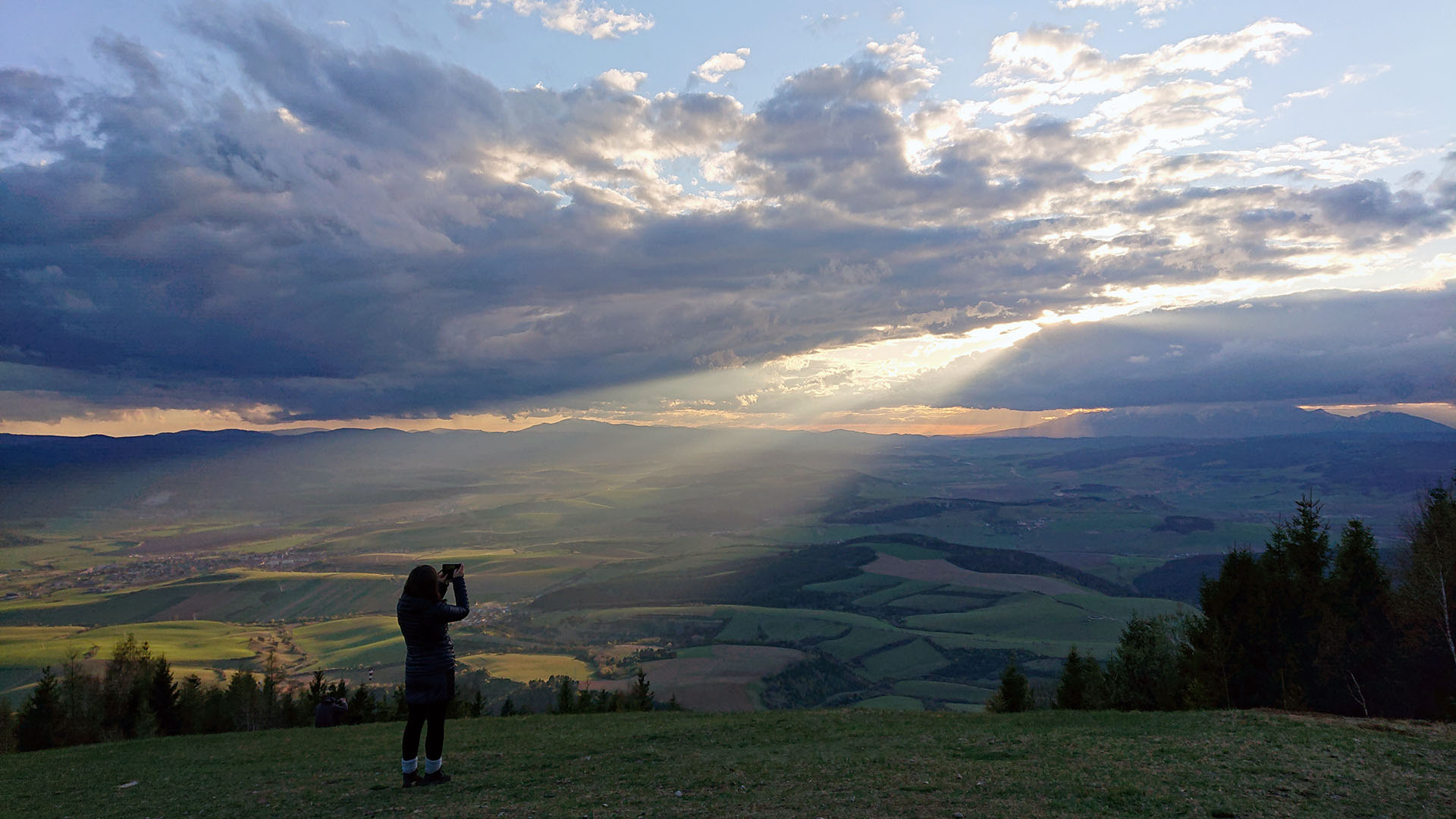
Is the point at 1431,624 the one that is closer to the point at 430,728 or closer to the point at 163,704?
the point at 430,728

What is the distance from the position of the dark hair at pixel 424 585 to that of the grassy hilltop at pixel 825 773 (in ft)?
9.42

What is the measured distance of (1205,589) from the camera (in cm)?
3142

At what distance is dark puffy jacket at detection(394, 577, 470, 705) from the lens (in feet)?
33.1

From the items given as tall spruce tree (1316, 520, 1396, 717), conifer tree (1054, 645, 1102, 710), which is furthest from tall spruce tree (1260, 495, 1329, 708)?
conifer tree (1054, 645, 1102, 710)

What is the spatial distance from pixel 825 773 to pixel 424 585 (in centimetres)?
744

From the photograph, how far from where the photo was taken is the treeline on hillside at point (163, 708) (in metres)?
31.9

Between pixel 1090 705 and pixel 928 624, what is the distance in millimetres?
108277

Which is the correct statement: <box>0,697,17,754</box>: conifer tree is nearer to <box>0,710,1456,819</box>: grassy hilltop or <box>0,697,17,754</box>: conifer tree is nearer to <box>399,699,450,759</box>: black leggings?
<box>0,710,1456,819</box>: grassy hilltop

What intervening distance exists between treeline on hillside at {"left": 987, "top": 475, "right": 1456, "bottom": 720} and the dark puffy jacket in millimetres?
27408

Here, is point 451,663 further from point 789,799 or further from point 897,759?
point 897,759

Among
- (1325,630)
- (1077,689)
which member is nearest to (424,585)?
(1077,689)

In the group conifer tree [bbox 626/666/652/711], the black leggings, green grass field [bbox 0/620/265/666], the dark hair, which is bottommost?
green grass field [bbox 0/620/265/666]

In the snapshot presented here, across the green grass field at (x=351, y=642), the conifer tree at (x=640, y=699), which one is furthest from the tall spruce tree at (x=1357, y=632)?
the green grass field at (x=351, y=642)

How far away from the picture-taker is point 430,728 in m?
11.1
